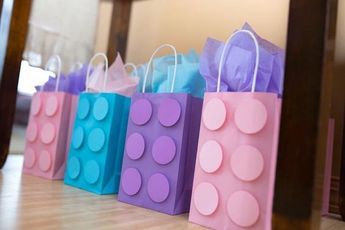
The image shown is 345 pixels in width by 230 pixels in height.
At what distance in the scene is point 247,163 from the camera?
65 centimetres

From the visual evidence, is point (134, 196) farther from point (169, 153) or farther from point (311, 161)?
point (311, 161)

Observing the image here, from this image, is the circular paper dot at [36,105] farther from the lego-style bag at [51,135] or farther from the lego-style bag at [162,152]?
the lego-style bag at [162,152]

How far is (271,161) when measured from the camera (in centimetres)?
63

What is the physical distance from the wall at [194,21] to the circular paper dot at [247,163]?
52 centimetres

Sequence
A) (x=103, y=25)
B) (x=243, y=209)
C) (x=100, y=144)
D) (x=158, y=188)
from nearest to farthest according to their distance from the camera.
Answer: (x=243, y=209) < (x=158, y=188) < (x=100, y=144) < (x=103, y=25)

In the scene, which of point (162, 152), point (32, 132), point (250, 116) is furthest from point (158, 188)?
point (32, 132)

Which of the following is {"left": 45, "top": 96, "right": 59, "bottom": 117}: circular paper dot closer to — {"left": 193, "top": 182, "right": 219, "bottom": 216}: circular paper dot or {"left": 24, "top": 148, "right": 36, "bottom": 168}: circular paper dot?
{"left": 24, "top": 148, "right": 36, "bottom": 168}: circular paper dot

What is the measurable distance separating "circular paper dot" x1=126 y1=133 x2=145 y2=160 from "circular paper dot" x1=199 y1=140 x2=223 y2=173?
0.62ft

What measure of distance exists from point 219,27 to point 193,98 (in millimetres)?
525

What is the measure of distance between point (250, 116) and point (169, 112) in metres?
0.22

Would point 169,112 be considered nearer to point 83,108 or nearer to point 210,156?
point 210,156

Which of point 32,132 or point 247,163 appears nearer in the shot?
point 247,163

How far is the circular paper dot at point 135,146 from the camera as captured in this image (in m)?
0.84

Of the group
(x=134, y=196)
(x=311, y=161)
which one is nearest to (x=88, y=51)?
(x=134, y=196)
